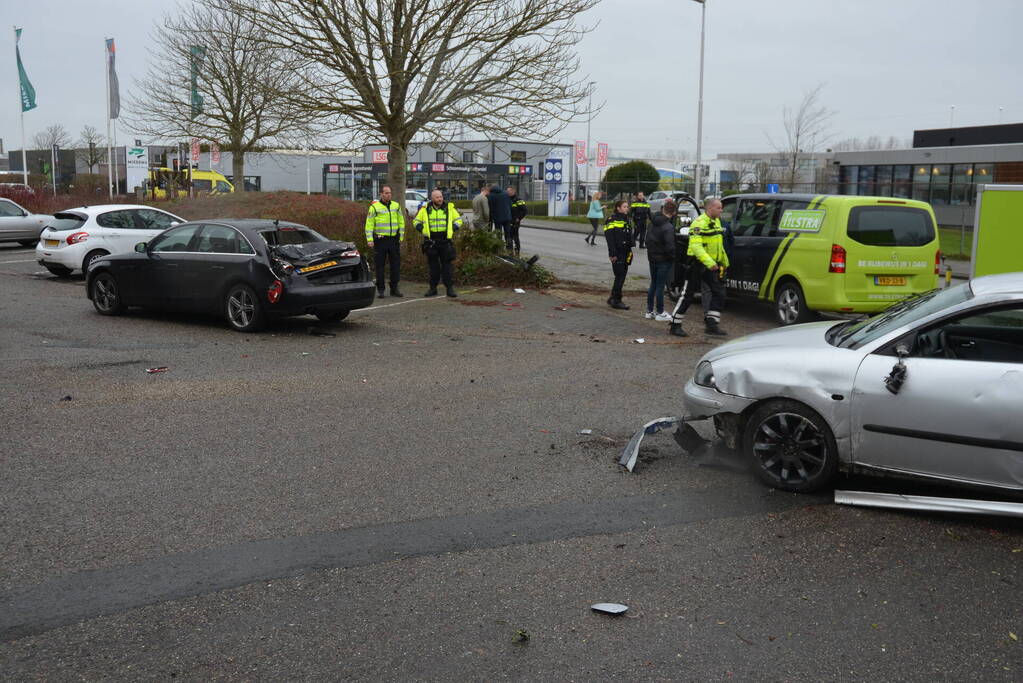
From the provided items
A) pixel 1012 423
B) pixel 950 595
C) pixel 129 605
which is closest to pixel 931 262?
pixel 1012 423

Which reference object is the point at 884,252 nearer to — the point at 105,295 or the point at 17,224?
the point at 105,295

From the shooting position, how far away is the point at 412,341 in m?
11.9

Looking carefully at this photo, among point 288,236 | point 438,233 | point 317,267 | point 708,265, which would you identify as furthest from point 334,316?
point 708,265

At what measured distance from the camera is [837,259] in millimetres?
12258

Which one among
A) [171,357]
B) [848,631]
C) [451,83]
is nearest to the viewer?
[848,631]

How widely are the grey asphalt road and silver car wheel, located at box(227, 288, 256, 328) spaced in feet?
11.4

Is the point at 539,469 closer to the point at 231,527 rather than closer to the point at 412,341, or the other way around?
the point at 231,527

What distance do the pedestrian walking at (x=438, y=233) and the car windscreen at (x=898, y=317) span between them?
377 inches

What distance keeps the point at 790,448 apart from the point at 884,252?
752 cm

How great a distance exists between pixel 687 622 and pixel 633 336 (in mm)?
8619

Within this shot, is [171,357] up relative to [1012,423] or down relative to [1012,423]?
down

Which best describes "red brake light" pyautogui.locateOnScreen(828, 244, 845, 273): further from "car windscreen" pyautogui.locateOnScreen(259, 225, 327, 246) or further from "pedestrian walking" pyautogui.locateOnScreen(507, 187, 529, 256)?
"pedestrian walking" pyautogui.locateOnScreen(507, 187, 529, 256)

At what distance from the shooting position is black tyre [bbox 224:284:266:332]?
1196 centimetres

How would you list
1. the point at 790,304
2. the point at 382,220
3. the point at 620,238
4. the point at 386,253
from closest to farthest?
the point at 790,304 < the point at 620,238 < the point at 382,220 < the point at 386,253
